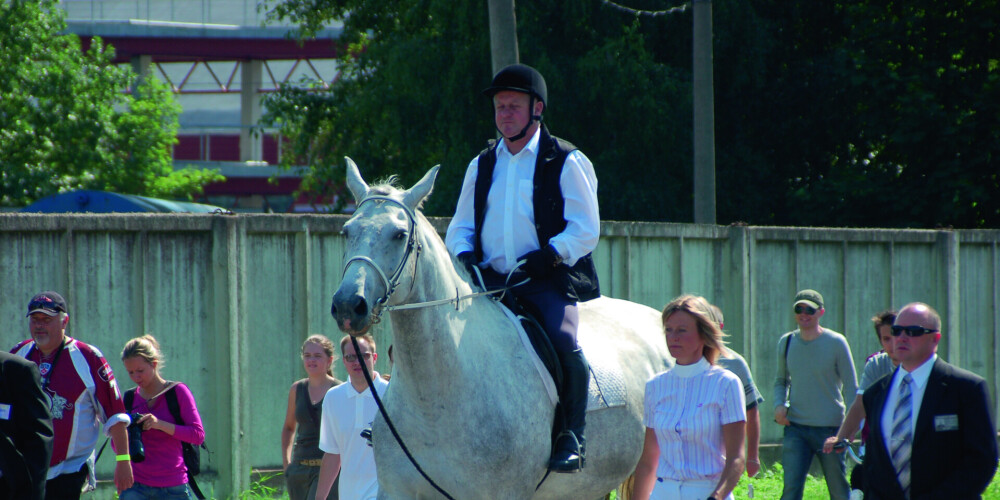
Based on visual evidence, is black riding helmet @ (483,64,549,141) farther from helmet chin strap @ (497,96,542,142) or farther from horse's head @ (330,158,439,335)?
horse's head @ (330,158,439,335)

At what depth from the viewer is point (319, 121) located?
3112 cm

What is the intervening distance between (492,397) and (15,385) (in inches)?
104

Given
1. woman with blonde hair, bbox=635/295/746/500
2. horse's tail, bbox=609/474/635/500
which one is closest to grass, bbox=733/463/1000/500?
horse's tail, bbox=609/474/635/500

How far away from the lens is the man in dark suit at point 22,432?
5969mm

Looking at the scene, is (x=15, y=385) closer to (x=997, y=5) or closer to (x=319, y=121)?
(x=997, y=5)

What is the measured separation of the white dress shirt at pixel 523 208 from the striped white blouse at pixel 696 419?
3.22 feet

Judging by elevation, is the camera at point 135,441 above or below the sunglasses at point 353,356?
below

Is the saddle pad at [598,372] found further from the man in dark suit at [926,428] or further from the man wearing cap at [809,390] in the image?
the man wearing cap at [809,390]

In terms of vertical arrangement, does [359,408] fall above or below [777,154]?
below

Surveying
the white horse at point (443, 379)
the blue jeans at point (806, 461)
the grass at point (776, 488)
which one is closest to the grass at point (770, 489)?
the grass at point (776, 488)

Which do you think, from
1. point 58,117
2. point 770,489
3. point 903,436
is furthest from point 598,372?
point 58,117

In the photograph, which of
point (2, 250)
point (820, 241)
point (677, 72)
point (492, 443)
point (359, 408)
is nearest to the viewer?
point (492, 443)

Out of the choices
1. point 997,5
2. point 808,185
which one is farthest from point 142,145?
point 997,5

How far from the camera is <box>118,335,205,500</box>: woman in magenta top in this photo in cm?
791
